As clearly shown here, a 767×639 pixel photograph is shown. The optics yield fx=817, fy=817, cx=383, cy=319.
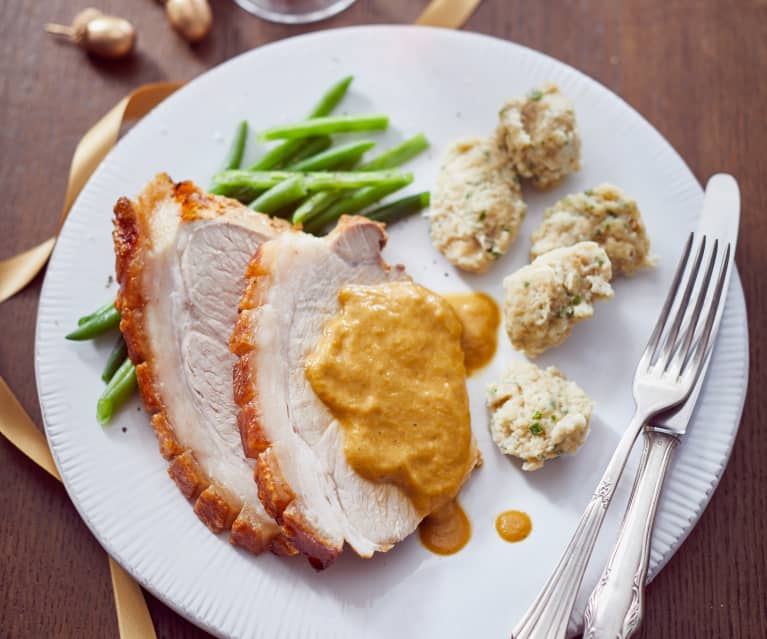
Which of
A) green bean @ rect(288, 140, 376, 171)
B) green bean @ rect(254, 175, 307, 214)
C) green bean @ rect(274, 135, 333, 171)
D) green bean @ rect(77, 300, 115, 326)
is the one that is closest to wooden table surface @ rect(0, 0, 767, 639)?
green bean @ rect(77, 300, 115, 326)

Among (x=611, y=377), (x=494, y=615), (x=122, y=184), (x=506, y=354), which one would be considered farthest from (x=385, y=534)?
(x=122, y=184)

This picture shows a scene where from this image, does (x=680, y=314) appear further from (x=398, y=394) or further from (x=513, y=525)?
(x=398, y=394)

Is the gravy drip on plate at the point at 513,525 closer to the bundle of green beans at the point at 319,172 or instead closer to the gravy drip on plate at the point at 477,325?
the gravy drip on plate at the point at 477,325

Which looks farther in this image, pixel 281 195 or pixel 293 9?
pixel 293 9

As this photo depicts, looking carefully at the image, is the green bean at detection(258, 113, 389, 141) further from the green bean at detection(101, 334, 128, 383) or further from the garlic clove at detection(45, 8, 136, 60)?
the green bean at detection(101, 334, 128, 383)

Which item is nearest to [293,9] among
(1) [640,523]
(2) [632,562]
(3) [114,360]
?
(3) [114,360]

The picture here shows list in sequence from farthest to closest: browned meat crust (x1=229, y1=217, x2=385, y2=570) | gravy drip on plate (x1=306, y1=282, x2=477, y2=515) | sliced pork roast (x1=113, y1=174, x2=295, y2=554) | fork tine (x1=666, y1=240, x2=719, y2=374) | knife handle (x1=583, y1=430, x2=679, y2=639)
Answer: fork tine (x1=666, y1=240, x2=719, y2=374)
sliced pork roast (x1=113, y1=174, x2=295, y2=554)
gravy drip on plate (x1=306, y1=282, x2=477, y2=515)
browned meat crust (x1=229, y1=217, x2=385, y2=570)
knife handle (x1=583, y1=430, x2=679, y2=639)
